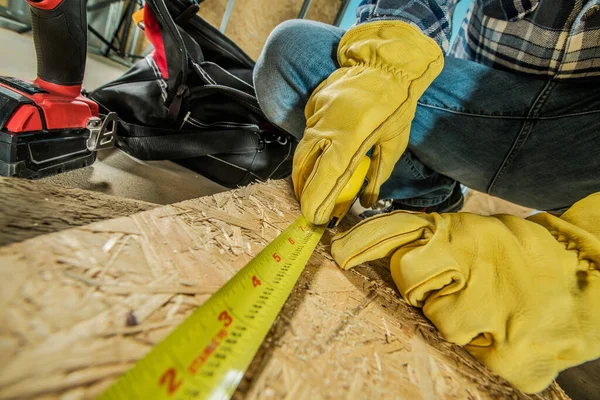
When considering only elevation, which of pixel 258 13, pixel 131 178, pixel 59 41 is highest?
pixel 258 13

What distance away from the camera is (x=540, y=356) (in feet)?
0.99

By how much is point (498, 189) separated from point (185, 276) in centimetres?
95

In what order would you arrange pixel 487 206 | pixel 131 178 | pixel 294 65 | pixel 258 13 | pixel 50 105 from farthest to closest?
pixel 258 13, pixel 487 206, pixel 131 178, pixel 294 65, pixel 50 105

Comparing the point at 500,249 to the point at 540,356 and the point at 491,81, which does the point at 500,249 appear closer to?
the point at 540,356

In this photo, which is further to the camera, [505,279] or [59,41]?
[59,41]

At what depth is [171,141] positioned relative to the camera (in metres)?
0.88

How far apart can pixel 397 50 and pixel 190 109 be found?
73 centimetres

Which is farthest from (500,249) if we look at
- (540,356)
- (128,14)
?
Result: (128,14)

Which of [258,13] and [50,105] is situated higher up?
[258,13]

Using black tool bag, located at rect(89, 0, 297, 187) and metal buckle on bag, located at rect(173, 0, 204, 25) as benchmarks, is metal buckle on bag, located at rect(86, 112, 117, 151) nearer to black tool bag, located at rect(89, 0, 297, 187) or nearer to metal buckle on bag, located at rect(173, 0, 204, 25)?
black tool bag, located at rect(89, 0, 297, 187)

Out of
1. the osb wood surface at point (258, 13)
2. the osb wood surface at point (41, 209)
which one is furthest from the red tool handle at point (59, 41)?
the osb wood surface at point (258, 13)

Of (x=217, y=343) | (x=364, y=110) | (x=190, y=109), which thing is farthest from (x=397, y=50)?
(x=190, y=109)

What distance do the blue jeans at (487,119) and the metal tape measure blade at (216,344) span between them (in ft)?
2.03

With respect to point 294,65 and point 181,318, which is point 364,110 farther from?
point 181,318
